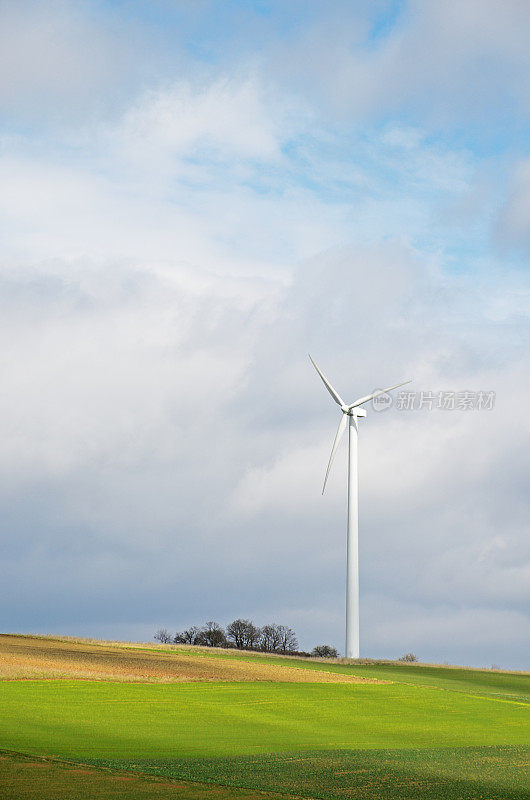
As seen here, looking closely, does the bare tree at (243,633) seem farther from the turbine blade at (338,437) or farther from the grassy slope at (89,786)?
the grassy slope at (89,786)

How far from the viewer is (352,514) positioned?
64.8 metres

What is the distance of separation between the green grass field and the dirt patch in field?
214 centimetres

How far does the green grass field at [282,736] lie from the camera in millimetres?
19450

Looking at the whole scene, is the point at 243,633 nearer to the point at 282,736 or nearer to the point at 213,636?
the point at 213,636

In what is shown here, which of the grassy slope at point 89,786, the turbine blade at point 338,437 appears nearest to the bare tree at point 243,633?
the turbine blade at point 338,437

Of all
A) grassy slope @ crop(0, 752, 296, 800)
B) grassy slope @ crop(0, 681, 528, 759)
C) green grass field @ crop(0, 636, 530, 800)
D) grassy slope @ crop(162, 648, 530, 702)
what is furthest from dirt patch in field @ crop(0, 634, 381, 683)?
grassy slope @ crop(0, 752, 296, 800)

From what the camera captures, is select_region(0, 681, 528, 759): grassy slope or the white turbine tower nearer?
select_region(0, 681, 528, 759): grassy slope

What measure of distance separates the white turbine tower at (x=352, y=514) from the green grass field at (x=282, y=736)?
21935 millimetres

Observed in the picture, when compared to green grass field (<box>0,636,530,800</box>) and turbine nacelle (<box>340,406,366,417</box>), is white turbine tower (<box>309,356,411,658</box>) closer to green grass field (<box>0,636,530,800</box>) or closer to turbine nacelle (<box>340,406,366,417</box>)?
turbine nacelle (<box>340,406,366,417</box>)

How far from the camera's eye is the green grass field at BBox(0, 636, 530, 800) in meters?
19.5

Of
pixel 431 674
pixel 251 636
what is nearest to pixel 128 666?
pixel 431 674

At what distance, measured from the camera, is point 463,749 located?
82.6 ft

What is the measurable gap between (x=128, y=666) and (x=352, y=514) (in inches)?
995

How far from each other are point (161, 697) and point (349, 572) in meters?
32.7
